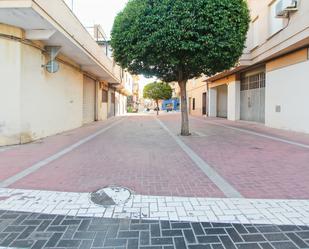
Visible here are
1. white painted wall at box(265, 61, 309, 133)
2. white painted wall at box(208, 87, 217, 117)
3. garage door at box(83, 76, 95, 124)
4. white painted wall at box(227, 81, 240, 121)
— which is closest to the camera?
white painted wall at box(265, 61, 309, 133)

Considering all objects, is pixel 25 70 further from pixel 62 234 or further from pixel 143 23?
pixel 62 234

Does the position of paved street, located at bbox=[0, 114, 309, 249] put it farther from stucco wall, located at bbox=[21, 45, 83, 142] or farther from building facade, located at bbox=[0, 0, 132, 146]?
stucco wall, located at bbox=[21, 45, 83, 142]

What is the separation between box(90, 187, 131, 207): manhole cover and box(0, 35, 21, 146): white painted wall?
5742mm

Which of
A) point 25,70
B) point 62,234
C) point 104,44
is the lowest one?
point 62,234

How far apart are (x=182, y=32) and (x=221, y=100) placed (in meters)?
19.7

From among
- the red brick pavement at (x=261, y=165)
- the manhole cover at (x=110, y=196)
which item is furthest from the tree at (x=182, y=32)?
the manhole cover at (x=110, y=196)

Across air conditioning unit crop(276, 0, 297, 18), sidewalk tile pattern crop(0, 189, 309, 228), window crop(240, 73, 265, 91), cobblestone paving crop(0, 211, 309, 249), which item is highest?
air conditioning unit crop(276, 0, 297, 18)

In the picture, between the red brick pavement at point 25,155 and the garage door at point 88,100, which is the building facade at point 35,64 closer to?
→ the red brick pavement at point 25,155

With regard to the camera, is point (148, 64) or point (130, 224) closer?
point (130, 224)

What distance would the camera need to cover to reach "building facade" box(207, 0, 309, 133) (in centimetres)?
1227

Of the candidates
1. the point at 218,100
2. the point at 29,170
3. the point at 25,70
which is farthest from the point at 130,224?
the point at 218,100

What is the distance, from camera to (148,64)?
10.9 metres

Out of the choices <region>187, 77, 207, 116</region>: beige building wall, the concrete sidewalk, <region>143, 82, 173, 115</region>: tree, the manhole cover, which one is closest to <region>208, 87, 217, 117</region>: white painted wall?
<region>187, 77, 207, 116</region>: beige building wall

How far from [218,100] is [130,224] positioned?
26120mm
